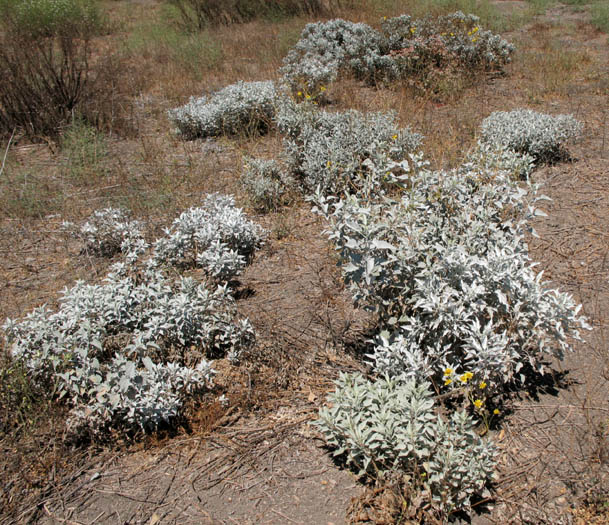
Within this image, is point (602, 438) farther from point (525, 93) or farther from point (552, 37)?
point (552, 37)

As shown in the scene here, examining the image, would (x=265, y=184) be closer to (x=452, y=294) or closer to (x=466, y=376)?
(x=452, y=294)

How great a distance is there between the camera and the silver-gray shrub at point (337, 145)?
16.5ft

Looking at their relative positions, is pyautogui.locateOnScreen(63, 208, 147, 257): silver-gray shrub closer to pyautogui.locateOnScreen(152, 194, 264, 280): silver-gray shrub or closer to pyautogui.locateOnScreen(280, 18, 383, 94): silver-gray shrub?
pyautogui.locateOnScreen(152, 194, 264, 280): silver-gray shrub

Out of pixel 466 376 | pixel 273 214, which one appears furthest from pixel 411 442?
pixel 273 214

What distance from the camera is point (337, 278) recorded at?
394cm

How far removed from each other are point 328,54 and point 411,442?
23.3 feet

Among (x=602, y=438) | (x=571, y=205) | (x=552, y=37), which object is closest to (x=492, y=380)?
(x=602, y=438)

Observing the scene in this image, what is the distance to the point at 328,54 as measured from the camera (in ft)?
26.8

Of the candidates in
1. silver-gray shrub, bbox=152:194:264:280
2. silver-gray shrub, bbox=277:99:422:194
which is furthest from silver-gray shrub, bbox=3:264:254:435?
silver-gray shrub, bbox=277:99:422:194

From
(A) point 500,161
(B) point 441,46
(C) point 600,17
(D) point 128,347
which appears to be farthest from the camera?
(C) point 600,17

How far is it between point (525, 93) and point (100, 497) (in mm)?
7016

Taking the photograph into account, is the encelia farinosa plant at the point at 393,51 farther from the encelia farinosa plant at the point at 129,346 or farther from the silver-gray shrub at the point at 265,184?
the encelia farinosa plant at the point at 129,346

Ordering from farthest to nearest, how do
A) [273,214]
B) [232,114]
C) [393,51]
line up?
1. [393,51]
2. [232,114]
3. [273,214]

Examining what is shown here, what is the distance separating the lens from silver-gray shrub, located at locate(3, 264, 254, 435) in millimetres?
2744
